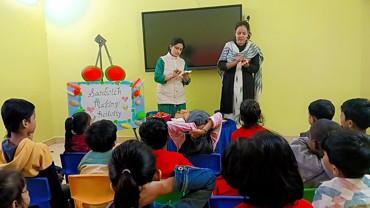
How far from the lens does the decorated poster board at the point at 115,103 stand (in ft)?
11.9

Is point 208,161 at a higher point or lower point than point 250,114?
lower

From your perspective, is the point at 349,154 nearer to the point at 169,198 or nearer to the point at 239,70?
the point at 169,198

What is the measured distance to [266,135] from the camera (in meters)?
0.96

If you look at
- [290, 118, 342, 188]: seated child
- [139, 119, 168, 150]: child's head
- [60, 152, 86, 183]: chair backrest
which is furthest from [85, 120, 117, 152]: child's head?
[290, 118, 342, 188]: seated child

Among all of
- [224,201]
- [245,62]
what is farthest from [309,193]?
[245,62]

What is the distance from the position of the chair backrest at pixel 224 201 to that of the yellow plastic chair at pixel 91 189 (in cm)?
60

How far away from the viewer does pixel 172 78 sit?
3627mm

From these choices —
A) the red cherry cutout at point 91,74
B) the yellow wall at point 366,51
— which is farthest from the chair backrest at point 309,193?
the yellow wall at point 366,51

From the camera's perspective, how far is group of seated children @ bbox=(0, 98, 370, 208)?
2.99 feet

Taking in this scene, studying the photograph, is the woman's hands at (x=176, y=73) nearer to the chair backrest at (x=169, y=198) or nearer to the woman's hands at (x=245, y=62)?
the woman's hands at (x=245, y=62)

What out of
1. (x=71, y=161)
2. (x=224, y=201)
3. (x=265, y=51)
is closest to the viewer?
(x=224, y=201)

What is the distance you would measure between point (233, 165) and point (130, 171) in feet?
1.17

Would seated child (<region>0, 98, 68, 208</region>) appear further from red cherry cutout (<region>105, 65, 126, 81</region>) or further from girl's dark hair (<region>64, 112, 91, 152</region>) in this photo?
red cherry cutout (<region>105, 65, 126, 81</region>)

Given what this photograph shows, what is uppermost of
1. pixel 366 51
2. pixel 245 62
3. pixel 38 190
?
pixel 366 51
